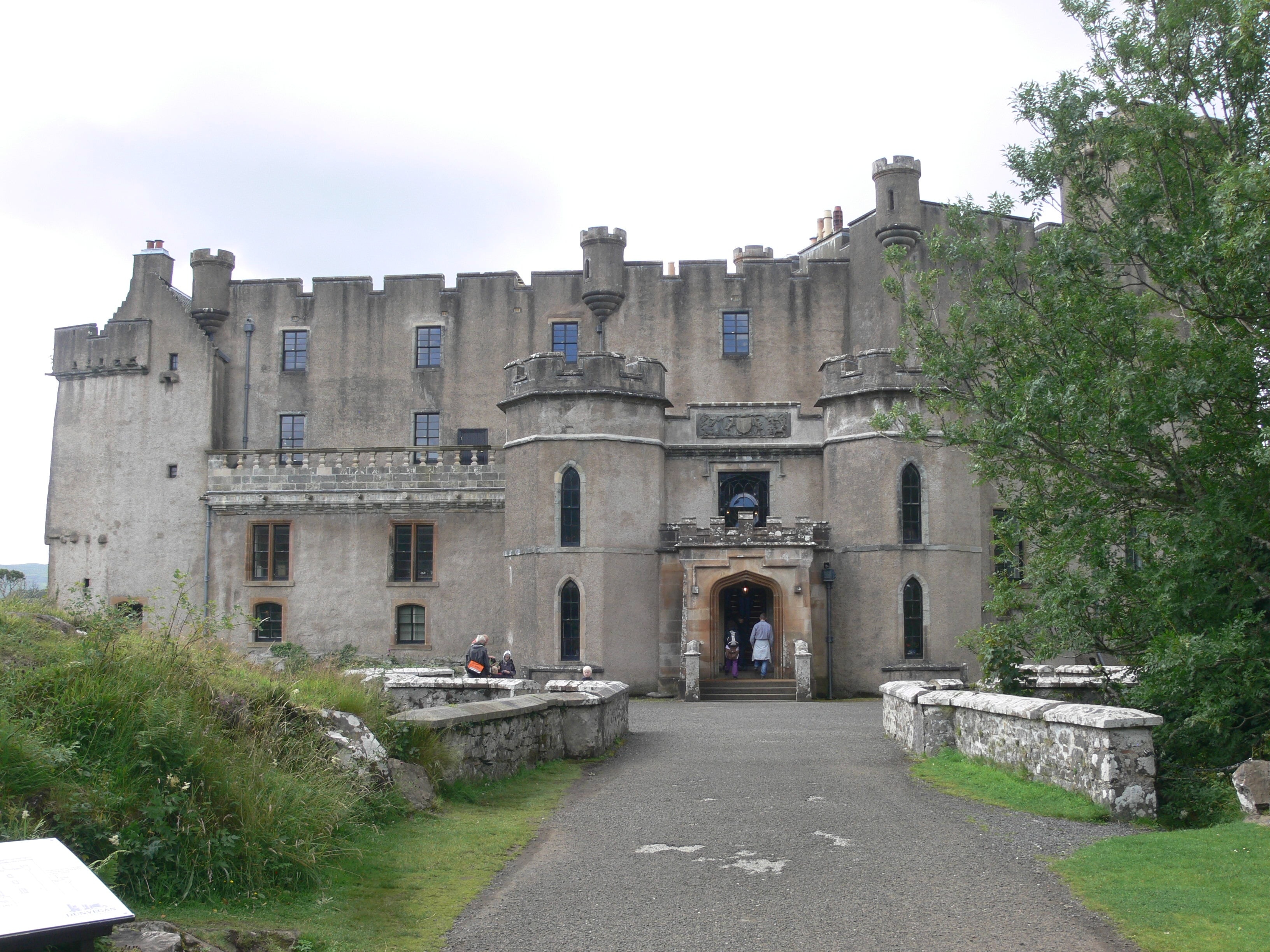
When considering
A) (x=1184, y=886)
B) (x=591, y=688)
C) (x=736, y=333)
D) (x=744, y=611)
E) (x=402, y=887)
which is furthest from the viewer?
(x=736, y=333)

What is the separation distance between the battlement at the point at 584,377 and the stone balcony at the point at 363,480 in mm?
4083

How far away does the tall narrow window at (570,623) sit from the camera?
27.2 m

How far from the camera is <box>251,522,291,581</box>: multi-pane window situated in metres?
32.4

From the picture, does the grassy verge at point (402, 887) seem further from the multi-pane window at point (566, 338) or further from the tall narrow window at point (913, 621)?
the multi-pane window at point (566, 338)

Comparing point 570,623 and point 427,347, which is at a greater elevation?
point 427,347

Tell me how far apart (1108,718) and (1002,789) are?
1.73 m

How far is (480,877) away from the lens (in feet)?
27.0

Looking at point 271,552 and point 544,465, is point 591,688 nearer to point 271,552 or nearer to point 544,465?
point 544,465

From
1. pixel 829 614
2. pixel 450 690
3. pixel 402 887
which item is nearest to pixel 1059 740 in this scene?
pixel 402 887

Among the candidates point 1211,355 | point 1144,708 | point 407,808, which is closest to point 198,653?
point 407,808

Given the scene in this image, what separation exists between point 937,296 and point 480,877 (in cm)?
2663

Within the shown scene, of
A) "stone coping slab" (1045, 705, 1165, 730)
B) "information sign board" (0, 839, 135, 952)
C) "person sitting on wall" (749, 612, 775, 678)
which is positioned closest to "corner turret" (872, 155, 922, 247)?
"person sitting on wall" (749, 612, 775, 678)

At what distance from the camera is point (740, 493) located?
1169 inches

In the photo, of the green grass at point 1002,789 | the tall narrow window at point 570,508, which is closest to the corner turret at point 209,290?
the tall narrow window at point 570,508
